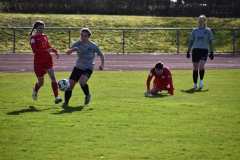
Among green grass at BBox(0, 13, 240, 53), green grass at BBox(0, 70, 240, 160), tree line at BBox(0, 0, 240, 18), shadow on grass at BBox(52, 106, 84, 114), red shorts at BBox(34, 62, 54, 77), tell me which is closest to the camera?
green grass at BBox(0, 70, 240, 160)

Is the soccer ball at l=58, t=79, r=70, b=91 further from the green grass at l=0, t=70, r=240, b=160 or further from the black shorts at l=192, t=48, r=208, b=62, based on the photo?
the black shorts at l=192, t=48, r=208, b=62

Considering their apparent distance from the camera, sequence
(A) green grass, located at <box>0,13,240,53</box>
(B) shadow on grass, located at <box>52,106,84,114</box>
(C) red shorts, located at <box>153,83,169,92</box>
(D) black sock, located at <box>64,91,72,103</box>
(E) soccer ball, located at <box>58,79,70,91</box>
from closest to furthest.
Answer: (B) shadow on grass, located at <box>52,106,84,114</box>
(E) soccer ball, located at <box>58,79,70,91</box>
(D) black sock, located at <box>64,91,72,103</box>
(C) red shorts, located at <box>153,83,169,92</box>
(A) green grass, located at <box>0,13,240,53</box>

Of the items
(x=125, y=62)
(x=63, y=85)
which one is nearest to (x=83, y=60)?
(x=63, y=85)

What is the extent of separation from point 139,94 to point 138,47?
905 inches

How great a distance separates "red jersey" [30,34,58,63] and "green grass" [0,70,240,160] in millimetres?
1069

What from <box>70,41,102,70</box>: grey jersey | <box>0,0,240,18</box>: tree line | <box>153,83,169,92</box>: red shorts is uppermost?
<box>0,0,240,18</box>: tree line

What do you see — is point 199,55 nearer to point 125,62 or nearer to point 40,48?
point 40,48

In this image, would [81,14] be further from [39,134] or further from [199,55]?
[39,134]

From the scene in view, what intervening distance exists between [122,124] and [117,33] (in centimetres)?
3059

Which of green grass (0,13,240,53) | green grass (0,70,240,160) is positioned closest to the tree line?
green grass (0,13,240,53)

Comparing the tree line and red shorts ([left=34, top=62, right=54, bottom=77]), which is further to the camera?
the tree line

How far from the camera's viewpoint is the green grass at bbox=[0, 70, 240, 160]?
31.4 ft

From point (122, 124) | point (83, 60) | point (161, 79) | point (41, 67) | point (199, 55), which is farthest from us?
point (199, 55)

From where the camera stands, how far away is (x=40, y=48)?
15.0m
